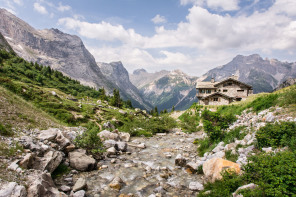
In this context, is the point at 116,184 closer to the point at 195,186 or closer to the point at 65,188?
the point at 65,188

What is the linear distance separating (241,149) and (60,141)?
547 inches

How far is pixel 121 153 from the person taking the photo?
58.6 feet

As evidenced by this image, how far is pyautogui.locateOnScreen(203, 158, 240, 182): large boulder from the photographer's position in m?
9.13

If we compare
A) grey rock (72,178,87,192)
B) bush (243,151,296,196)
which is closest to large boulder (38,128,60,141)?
grey rock (72,178,87,192)

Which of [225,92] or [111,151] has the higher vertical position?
[225,92]

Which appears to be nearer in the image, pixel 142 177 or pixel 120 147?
pixel 142 177

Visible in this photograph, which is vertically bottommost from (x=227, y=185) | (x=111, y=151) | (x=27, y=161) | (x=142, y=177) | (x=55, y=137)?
(x=142, y=177)

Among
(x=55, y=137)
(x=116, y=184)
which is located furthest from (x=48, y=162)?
(x=116, y=184)

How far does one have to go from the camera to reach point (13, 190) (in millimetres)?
6449

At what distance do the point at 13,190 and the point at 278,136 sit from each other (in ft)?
45.5

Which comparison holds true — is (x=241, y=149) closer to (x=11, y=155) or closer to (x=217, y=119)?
(x=217, y=119)

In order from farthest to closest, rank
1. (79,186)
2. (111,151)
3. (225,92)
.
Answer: (225,92), (111,151), (79,186)

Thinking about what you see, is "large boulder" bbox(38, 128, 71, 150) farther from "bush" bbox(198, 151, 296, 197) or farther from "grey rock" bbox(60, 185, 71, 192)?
"bush" bbox(198, 151, 296, 197)

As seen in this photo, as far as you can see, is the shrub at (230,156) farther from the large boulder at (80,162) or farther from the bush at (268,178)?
the large boulder at (80,162)
